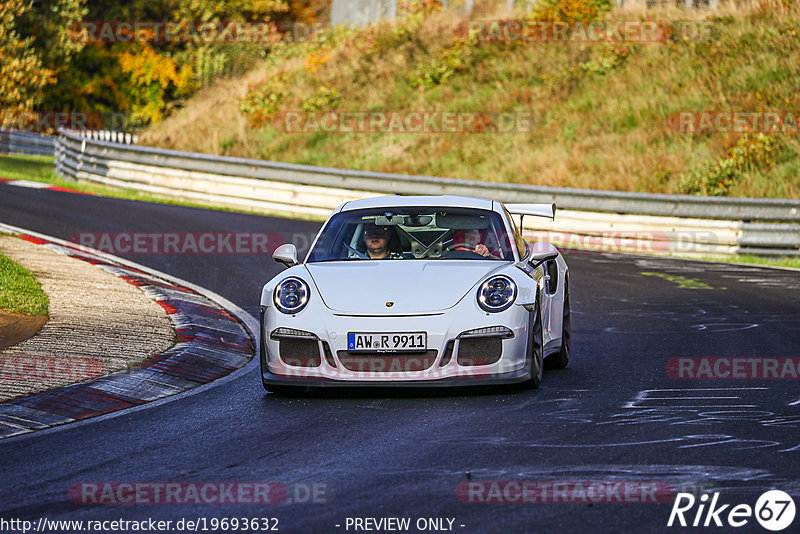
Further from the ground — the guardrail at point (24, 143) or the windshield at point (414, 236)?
the guardrail at point (24, 143)

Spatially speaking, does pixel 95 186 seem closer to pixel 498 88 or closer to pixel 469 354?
pixel 498 88

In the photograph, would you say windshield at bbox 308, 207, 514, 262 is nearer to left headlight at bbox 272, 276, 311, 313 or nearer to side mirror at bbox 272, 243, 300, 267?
side mirror at bbox 272, 243, 300, 267

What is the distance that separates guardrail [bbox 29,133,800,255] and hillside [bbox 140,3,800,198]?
11.1ft

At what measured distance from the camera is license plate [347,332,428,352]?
25.8 ft

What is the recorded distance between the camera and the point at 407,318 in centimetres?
793

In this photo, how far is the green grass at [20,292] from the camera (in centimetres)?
1088

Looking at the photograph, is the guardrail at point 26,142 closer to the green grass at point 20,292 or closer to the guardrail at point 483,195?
the guardrail at point 483,195

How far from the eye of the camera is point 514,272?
8.48 meters

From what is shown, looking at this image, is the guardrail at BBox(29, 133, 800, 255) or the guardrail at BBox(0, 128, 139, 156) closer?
the guardrail at BBox(29, 133, 800, 255)

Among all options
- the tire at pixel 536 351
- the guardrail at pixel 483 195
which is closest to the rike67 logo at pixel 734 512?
the tire at pixel 536 351

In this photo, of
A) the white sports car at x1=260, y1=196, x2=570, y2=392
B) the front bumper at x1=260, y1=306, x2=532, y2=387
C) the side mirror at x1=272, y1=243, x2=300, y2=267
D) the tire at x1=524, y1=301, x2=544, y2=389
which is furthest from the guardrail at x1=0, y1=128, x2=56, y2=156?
the tire at x1=524, y1=301, x2=544, y2=389

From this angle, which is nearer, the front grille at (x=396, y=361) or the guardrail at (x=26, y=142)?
the front grille at (x=396, y=361)

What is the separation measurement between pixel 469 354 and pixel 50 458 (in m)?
2.80

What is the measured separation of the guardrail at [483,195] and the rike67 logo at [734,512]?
→ 13.3 metres
